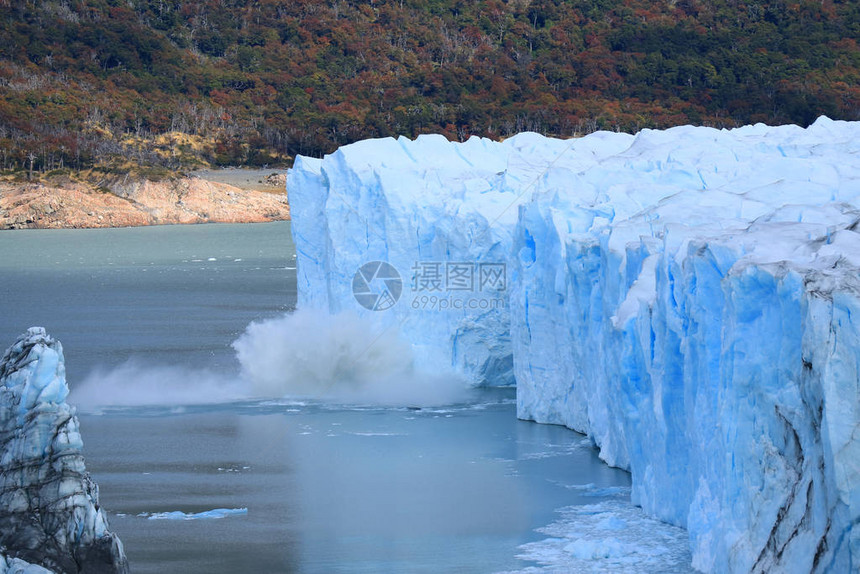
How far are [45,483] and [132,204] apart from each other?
219 ft

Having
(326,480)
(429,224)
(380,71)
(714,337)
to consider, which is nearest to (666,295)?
(714,337)

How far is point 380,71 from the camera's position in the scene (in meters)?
84.2

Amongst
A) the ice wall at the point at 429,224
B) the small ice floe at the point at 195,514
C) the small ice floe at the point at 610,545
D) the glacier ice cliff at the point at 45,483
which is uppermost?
the ice wall at the point at 429,224

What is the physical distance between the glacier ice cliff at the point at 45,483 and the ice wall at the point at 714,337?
15.3 feet

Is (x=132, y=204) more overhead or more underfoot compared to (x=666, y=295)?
more overhead

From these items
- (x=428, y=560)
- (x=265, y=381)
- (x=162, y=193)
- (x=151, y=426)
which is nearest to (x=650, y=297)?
(x=428, y=560)

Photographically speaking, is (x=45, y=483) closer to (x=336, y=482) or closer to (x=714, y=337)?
(x=714, y=337)

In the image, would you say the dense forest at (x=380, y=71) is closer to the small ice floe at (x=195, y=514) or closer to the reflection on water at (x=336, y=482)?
the reflection on water at (x=336, y=482)

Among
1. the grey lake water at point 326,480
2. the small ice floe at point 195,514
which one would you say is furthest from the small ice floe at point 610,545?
the small ice floe at point 195,514

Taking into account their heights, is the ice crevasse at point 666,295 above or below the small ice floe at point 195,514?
above

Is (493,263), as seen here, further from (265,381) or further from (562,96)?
(562,96)

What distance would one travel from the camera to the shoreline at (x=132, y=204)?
7238 centimetres

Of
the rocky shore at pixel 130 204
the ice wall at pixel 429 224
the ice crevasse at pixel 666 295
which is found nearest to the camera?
the ice crevasse at pixel 666 295

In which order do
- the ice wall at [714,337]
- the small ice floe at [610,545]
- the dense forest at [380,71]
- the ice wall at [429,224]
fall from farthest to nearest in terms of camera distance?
the dense forest at [380,71]
the ice wall at [429,224]
the small ice floe at [610,545]
the ice wall at [714,337]
